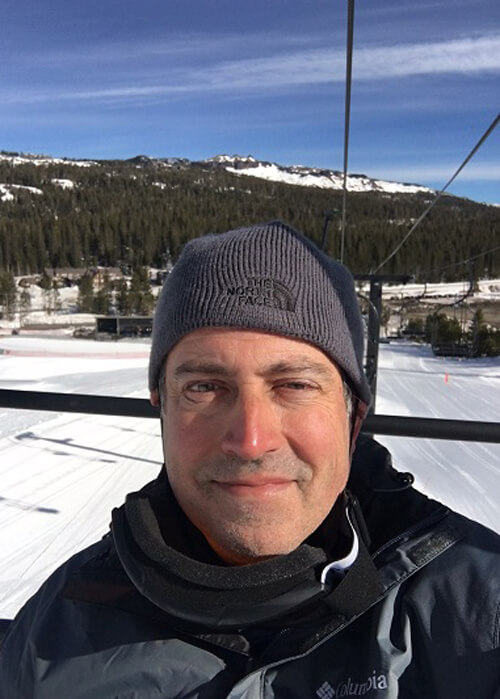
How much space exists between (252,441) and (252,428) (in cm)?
2

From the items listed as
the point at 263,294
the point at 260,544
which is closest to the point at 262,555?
the point at 260,544

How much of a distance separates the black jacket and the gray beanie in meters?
0.32

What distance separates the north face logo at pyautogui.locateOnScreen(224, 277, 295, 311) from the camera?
3.15 feet

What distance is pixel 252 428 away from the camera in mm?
905

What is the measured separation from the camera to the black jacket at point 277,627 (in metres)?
0.80

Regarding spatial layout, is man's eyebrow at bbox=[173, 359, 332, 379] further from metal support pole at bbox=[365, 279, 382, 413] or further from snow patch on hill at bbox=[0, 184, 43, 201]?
snow patch on hill at bbox=[0, 184, 43, 201]

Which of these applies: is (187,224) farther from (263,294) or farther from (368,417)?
(263,294)

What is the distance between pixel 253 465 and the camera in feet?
2.93

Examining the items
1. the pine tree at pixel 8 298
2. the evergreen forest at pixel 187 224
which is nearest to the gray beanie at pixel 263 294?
the pine tree at pixel 8 298

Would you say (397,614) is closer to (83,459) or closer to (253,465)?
(253,465)

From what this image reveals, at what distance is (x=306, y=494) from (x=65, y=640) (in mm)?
426

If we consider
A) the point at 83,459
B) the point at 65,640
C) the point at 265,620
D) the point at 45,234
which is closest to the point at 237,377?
the point at 265,620

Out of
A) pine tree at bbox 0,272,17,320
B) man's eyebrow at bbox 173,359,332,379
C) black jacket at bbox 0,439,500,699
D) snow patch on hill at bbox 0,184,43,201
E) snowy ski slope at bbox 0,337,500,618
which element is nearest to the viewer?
black jacket at bbox 0,439,500,699

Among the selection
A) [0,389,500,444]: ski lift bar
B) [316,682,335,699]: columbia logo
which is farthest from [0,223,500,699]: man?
[0,389,500,444]: ski lift bar
